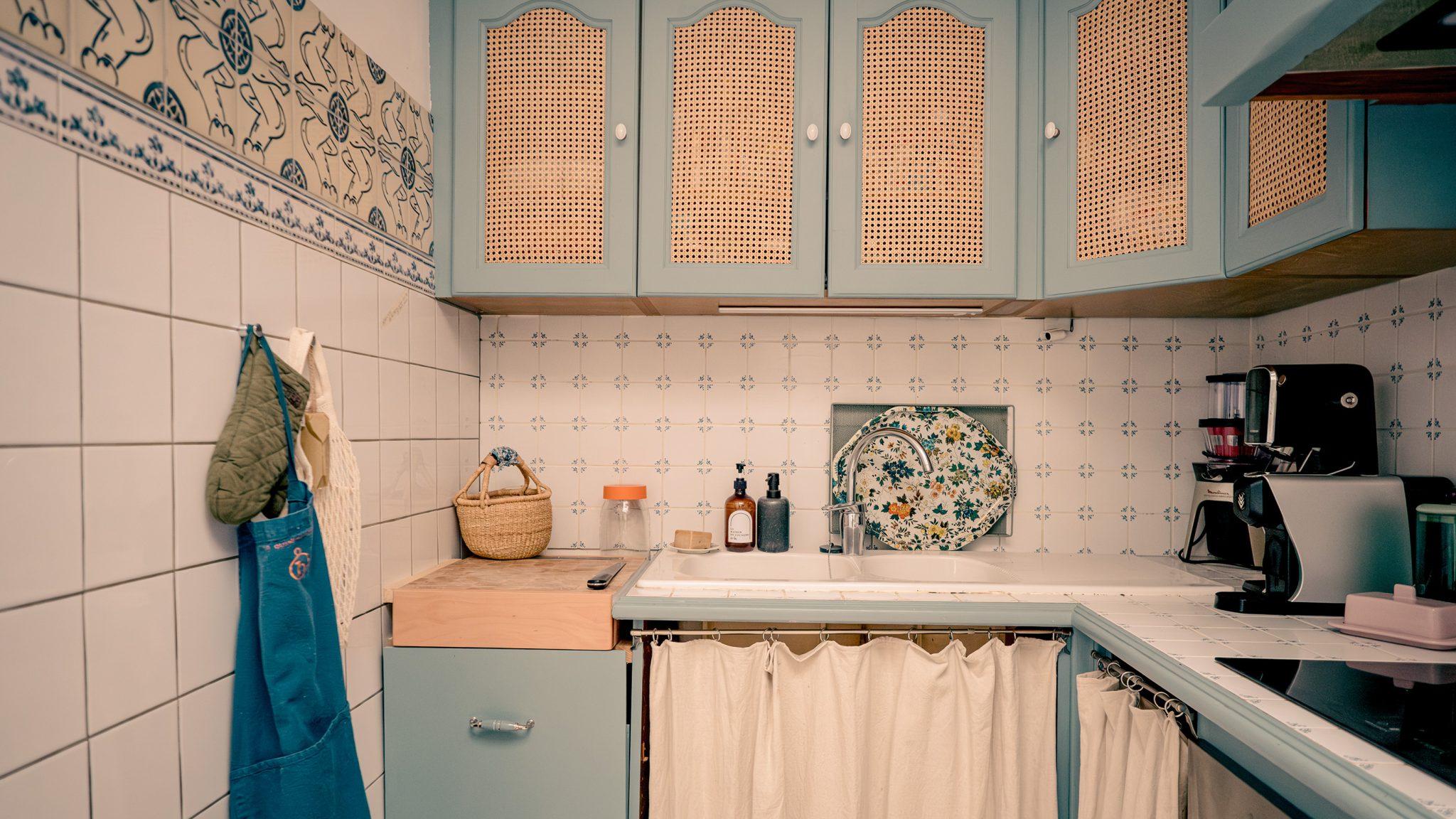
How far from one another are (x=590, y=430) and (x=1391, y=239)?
5.77 feet

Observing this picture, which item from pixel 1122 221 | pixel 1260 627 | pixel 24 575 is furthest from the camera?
pixel 1122 221

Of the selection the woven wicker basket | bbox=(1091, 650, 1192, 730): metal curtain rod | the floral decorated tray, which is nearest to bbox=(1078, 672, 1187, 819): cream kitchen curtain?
bbox=(1091, 650, 1192, 730): metal curtain rod

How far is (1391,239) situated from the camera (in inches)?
46.0

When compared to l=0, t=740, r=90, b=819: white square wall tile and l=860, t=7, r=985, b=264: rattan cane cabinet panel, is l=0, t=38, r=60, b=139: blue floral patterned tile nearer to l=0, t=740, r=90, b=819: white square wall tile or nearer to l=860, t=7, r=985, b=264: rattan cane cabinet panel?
l=0, t=740, r=90, b=819: white square wall tile

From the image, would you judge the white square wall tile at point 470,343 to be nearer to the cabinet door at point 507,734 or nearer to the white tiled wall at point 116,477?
the white tiled wall at point 116,477

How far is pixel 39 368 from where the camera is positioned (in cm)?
77

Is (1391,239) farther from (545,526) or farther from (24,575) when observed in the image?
(24,575)

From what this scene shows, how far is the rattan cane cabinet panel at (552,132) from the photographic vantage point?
1.68 meters

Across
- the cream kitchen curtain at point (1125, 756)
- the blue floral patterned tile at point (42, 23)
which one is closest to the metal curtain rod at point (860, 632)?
the cream kitchen curtain at point (1125, 756)

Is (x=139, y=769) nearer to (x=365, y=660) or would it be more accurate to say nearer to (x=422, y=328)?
(x=365, y=660)

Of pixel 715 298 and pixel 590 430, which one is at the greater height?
pixel 715 298

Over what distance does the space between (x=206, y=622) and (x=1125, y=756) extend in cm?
155

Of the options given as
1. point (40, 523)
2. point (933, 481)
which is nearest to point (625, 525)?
point (933, 481)

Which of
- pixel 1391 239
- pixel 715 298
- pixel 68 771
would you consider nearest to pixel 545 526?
pixel 715 298
